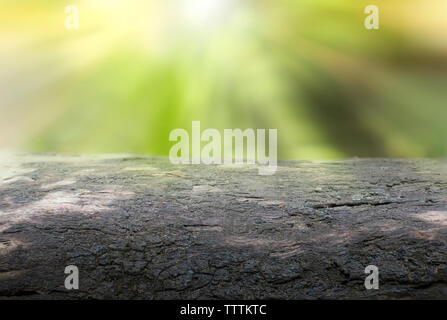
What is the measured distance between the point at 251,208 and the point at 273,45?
276 centimetres

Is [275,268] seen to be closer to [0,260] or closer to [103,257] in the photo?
[103,257]

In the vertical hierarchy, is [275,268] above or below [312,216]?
below

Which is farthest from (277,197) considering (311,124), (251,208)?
(311,124)

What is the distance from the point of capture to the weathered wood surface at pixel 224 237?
1571 mm

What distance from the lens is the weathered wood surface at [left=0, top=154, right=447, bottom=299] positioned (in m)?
1.57

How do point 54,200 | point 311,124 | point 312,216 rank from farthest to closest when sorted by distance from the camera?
point 311,124 < point 54,200 < point 312,216

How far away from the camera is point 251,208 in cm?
224

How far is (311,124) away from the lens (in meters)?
→ 4.53

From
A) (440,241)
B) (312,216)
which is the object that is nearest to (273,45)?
(312,216)

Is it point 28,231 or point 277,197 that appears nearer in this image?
point 28,231

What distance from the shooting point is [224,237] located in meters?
1.87
